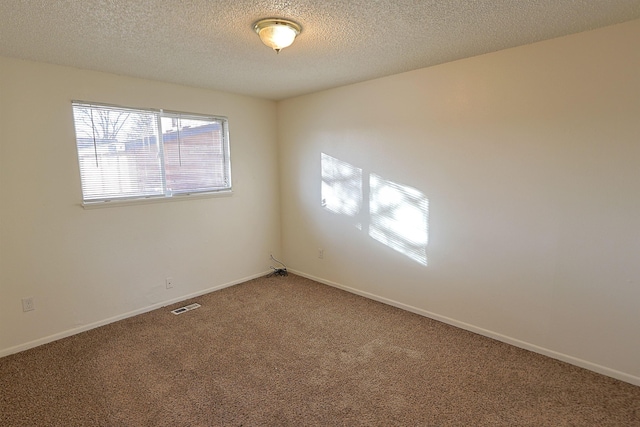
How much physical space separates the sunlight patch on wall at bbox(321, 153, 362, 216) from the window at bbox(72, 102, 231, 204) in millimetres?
1168

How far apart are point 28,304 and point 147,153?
1.60 meters

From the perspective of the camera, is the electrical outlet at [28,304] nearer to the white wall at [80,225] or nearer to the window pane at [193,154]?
the white wall at [80,225]

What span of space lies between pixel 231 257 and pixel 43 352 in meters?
1.89

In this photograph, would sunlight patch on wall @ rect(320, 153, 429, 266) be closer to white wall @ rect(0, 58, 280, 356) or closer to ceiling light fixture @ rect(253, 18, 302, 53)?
white wall @ rect(0, 58, 280, 356)

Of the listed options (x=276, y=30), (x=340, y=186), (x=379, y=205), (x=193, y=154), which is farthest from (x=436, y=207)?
(x=193, y=154)

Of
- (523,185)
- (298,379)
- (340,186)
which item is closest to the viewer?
(298,379)

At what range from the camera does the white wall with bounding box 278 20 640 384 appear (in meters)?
2.11

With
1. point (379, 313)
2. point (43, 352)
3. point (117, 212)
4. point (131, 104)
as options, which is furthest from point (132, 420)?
point (131, 104)

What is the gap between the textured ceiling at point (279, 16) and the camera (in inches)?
69.2

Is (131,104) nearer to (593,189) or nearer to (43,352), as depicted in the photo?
(43,352)

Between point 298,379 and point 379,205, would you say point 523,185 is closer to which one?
point 379,205

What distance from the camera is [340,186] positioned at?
3711 millimetres

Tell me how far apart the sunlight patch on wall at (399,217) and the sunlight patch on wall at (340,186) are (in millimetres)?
193

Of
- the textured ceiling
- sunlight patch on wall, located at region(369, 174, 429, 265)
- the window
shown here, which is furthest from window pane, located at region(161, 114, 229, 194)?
sunlight patch on wall, located at region(369, 174, 429, 265)
